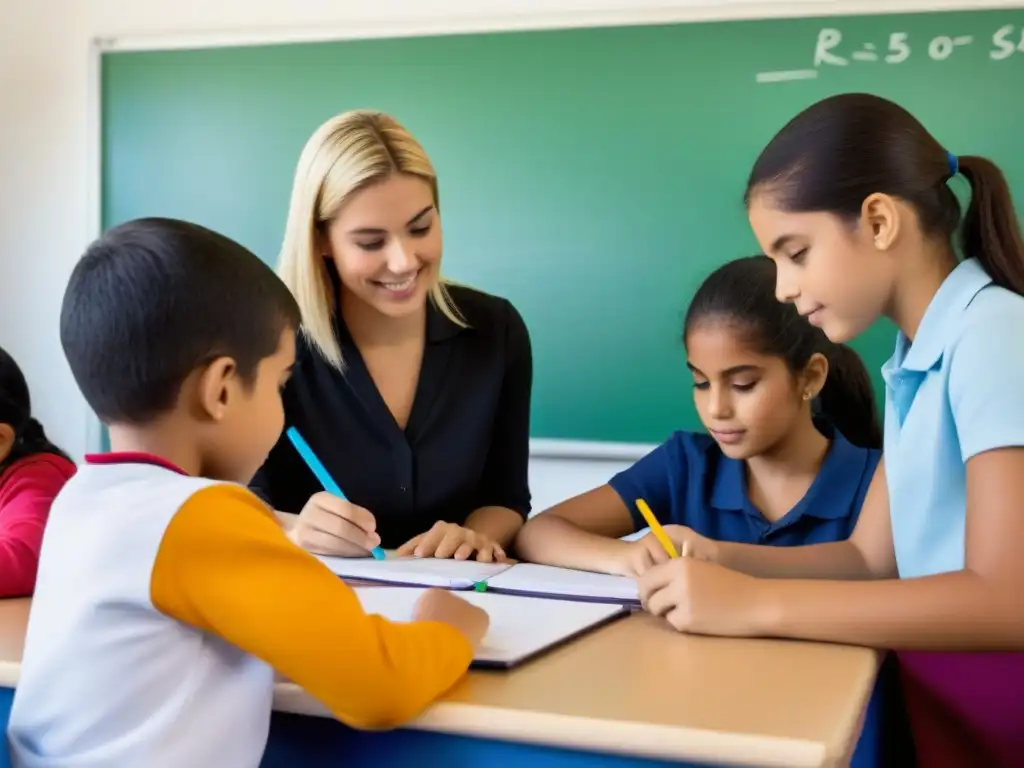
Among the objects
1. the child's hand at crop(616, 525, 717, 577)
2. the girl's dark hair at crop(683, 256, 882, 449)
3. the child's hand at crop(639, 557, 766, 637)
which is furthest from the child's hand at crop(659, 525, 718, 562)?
the girl's dark hair at crop(683, 256, 882, 449)

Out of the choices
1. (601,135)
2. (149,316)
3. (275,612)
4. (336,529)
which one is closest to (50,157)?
(601,135)

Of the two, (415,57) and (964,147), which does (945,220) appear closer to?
(964,147)

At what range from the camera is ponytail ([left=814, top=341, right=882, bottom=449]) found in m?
1.73

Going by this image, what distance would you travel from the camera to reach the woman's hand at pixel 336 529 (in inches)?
51.6

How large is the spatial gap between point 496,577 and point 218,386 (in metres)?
0.46

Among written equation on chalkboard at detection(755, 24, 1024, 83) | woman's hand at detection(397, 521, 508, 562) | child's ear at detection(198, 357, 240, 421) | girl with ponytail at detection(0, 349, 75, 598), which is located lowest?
woman's hand at detection(397, 521, 508, 562)

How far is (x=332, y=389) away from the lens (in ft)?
5.28

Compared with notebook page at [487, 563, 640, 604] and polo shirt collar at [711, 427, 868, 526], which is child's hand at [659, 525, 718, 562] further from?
polo shirt collar at [711, 427, 868, 526]

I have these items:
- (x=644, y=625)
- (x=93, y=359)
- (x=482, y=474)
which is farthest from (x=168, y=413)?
(x=482, y=474)

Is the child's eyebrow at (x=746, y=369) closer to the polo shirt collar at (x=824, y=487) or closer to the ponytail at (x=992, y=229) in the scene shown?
the polo shirt collar at (x=824, y=487)

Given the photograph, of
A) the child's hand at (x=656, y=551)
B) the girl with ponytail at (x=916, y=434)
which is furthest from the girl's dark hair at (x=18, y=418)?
the girl with ponytail at (x=916, y=434)

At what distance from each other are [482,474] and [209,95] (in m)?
1.40

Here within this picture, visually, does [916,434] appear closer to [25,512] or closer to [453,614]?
[453,614]

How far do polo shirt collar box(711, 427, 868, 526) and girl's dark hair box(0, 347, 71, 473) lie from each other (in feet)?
3.03
